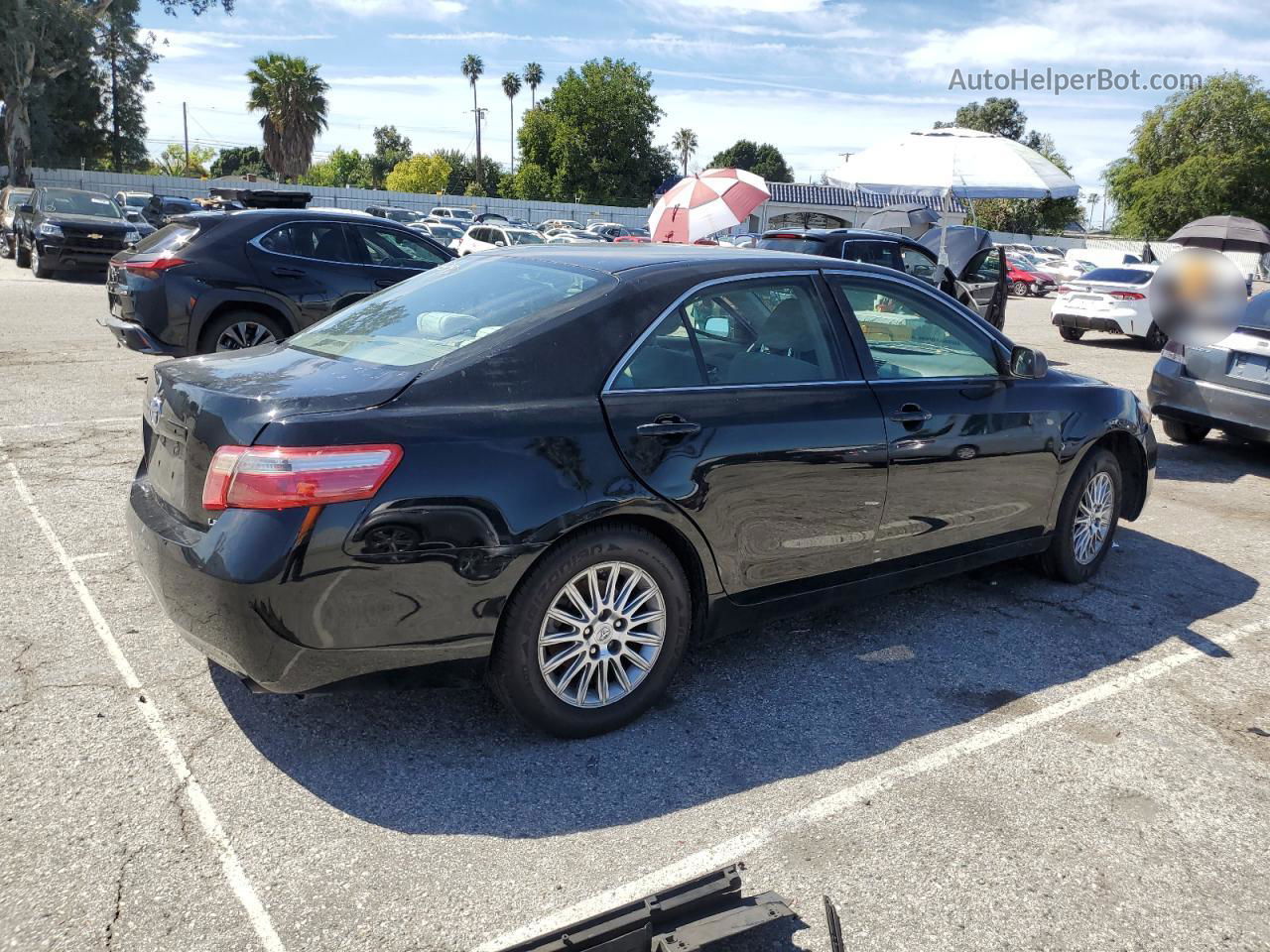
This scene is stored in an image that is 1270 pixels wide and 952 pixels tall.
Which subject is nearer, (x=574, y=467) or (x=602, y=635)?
(x=574, y=467)

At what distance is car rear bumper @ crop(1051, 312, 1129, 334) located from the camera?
1736 centimetres

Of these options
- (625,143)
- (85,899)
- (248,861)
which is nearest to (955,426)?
(248,861)

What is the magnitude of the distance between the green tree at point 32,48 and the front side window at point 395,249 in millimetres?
36652

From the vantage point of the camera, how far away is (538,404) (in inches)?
130

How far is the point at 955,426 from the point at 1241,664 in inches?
64.5

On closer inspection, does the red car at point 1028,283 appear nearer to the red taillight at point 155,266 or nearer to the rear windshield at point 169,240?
A: the rear windshield at point 169,240

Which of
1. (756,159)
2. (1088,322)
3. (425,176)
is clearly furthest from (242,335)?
(756,159)

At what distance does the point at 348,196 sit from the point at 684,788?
54.2 meters

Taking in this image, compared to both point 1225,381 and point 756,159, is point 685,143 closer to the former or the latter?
point 756,159

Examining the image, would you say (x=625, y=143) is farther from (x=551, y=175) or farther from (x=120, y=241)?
(x=120, y=241)

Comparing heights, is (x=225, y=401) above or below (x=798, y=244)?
below

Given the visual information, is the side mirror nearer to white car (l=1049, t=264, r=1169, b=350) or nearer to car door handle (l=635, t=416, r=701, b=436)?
car door handle (l=635, t=416, r=701, b=436)

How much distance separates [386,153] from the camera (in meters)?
114

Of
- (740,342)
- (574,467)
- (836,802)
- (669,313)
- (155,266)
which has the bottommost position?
(836,802)
